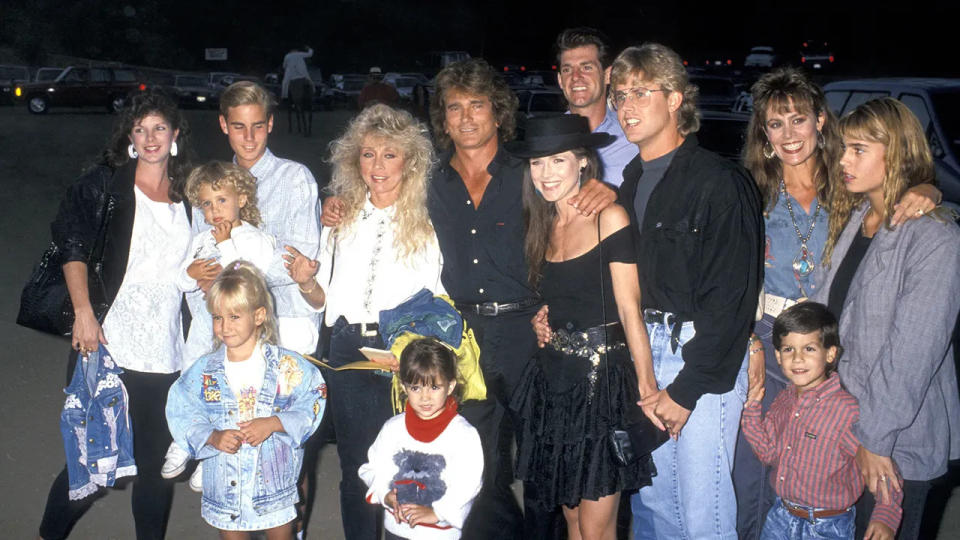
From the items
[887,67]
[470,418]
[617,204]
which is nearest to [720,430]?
[617,204]

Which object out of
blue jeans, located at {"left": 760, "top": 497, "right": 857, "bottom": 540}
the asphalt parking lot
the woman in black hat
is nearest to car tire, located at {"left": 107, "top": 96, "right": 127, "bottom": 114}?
the asphalt parking lot

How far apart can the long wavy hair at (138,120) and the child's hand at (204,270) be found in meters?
0.41

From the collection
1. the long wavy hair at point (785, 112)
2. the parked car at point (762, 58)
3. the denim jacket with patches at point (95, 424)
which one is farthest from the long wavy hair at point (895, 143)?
the parked car at point (762, 58)

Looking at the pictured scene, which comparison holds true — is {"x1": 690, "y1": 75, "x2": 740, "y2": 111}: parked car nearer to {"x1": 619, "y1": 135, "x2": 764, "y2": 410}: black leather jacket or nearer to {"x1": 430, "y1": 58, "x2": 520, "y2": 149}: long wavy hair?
{"x1": 430, "y1": 58, "x2": 520, "y2": 149}: long wavy hair

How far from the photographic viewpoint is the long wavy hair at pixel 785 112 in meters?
3.55

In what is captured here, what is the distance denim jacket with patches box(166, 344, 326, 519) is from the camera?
3516 mm

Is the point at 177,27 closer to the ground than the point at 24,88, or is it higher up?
higher up

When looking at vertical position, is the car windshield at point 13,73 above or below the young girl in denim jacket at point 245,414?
above

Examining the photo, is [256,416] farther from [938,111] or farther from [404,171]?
[938,111]

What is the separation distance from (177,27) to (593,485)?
51.5 m

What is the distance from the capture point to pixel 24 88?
26859mm

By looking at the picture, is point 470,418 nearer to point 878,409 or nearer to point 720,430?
point 720,430

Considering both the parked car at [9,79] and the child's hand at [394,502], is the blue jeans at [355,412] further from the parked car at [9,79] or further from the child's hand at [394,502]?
the parked car at [9,79]

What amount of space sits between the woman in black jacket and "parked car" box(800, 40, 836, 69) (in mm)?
33123
